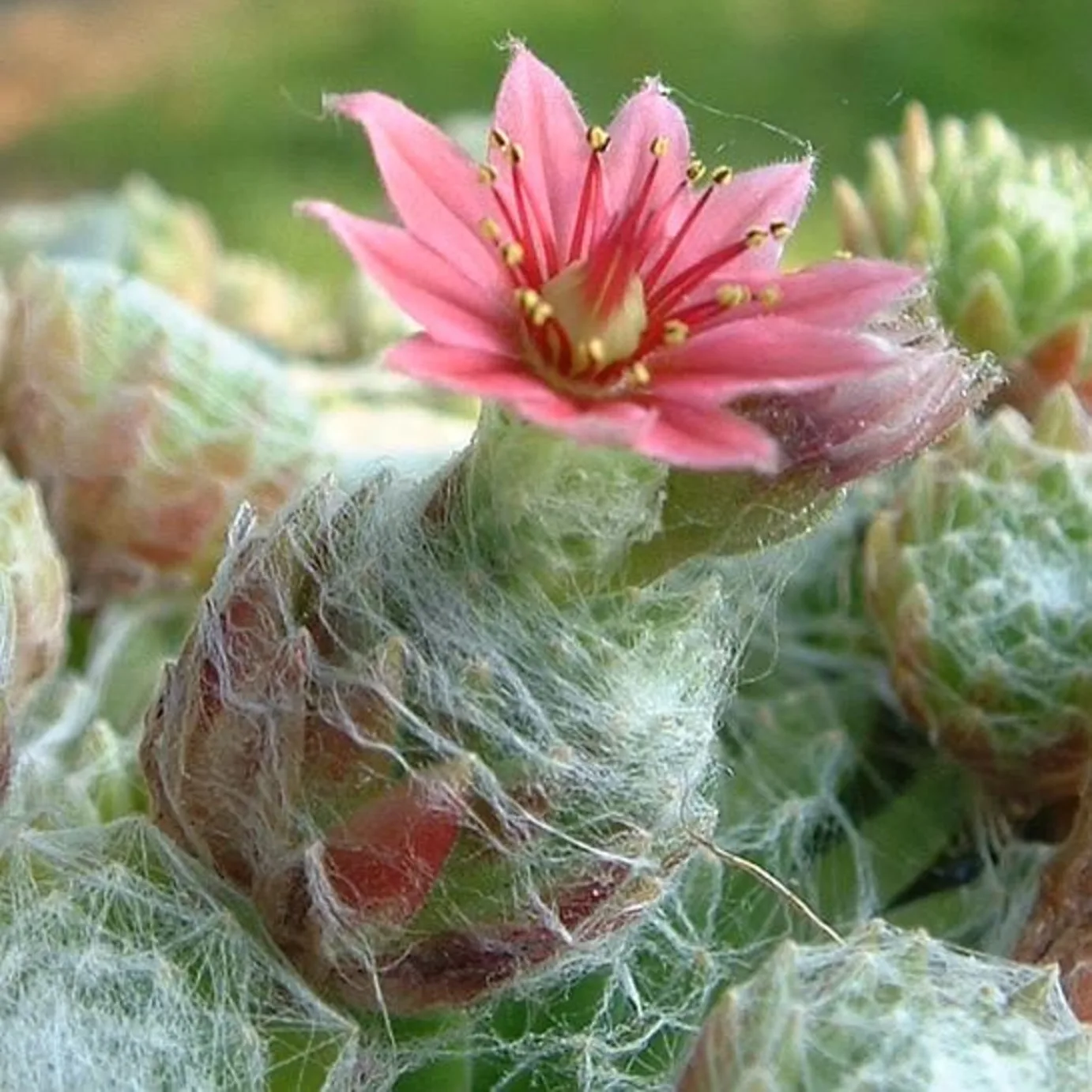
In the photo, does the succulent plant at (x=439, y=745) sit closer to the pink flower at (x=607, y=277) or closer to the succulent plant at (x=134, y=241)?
the pink flower at (x=607, y=277)

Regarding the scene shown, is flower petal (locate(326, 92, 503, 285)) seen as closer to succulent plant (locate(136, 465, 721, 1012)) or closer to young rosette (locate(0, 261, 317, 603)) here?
succulent plant (locate(136, 465, 721, 1012))

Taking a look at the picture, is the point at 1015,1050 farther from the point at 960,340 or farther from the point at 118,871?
the point at 960,340

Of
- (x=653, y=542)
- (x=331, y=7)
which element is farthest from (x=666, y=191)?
(x=331, y=7)

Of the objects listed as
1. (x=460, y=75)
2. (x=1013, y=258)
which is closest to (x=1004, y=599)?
(x=1013, y=258)

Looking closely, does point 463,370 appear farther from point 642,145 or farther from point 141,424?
point 141,424

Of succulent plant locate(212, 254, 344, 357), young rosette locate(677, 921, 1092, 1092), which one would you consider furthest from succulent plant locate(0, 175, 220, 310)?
young rosette locate(677, 921, 1092, 1092)

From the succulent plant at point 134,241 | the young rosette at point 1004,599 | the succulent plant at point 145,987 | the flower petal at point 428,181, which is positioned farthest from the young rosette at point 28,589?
the succulent plant at point 134,241
